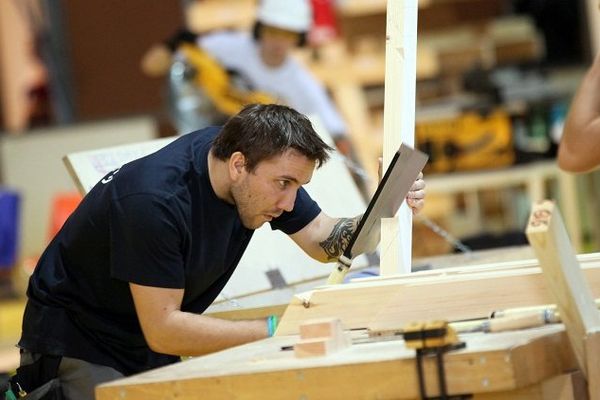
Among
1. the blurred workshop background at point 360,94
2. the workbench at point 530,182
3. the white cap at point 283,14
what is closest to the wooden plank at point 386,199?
the blurred workshop background at point 360,94

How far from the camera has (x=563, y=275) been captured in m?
2.46

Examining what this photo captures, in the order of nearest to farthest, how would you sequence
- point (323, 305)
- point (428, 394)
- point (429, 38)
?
point (428, 394) → point (323, 305) → point (429, 38)

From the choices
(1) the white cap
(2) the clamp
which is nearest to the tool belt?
(2) the clamp

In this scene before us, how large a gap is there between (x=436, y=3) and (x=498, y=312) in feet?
25.4

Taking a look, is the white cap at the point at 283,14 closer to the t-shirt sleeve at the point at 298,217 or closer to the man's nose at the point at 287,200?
the t-shirt sleeve at the point at 298,217

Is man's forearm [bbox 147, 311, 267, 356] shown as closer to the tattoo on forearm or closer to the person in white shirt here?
the tattoo on forearm

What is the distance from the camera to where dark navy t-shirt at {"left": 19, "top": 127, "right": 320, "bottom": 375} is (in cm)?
317

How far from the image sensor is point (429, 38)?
10.2 m

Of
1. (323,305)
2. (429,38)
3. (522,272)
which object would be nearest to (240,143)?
(323,305)

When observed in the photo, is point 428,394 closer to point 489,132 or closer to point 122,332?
point 122,332

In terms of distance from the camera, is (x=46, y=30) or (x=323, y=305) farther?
(x=46, y=30)

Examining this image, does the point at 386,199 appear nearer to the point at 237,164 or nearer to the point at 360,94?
the point at 237,164

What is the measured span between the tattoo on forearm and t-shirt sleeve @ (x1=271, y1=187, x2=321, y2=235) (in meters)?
0.08

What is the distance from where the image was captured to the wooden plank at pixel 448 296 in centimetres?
285
